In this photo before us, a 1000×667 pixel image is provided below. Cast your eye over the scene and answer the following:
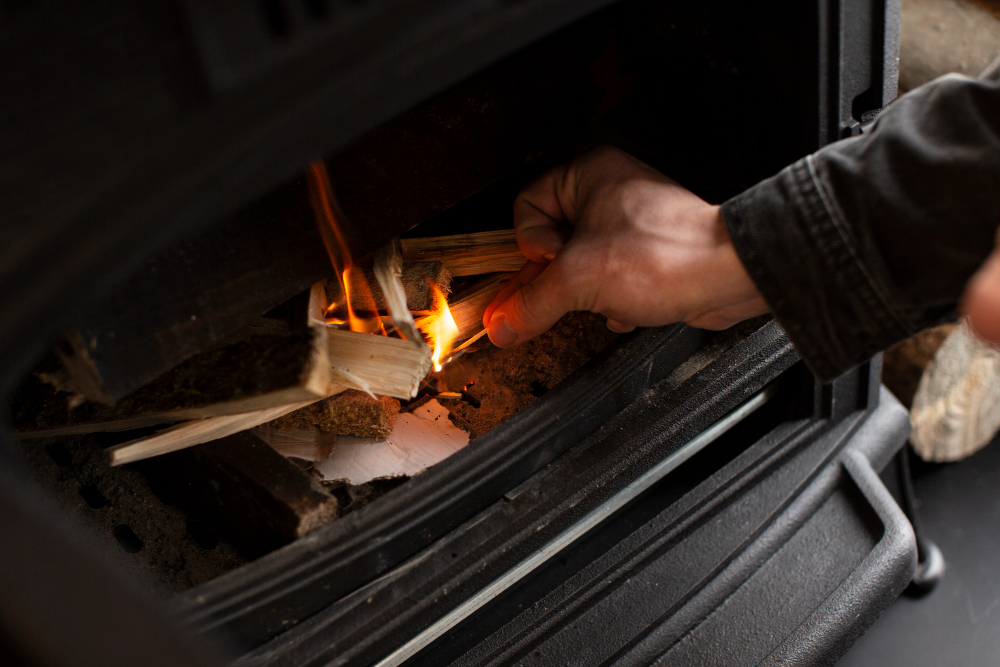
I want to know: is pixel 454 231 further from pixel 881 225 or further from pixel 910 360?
pixel 910 360

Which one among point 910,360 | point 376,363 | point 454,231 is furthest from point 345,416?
point 910,360

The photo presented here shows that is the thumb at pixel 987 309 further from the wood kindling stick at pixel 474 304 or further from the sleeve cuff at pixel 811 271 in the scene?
the wood kindling stick at pixel 474 304

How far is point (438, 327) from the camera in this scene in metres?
0.90

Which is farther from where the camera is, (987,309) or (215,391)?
(215,391)

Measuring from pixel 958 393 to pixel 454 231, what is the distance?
1168 millimetres

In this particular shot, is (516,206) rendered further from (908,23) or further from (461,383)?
(908,23)

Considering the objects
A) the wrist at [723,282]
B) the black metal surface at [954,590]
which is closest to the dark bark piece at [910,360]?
the black metal surface at [954,590]

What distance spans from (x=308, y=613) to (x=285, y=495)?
0.12 metres

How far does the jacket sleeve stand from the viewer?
627mm

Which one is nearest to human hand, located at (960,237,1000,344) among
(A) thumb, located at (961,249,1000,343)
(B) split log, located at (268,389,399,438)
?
(A) thumb, located at (961,249,1000,343)

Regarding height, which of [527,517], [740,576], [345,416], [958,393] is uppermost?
[345,416]

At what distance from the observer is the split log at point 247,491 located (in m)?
0.69

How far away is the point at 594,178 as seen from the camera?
0.86 meters

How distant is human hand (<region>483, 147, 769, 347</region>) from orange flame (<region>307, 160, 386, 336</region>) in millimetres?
158
